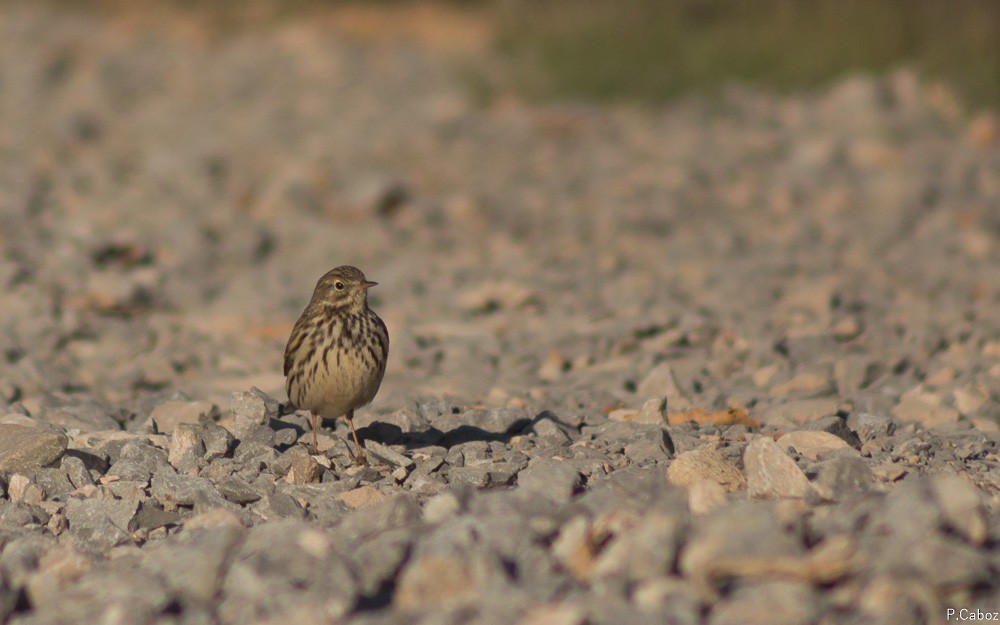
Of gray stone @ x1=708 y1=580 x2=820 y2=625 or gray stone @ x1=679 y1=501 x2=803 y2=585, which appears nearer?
gray stone @ x1=708 y1=580 x2=820 y2=625

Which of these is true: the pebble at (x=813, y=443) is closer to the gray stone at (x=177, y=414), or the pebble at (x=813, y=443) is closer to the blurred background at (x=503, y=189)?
the blurred background at (x=503, y=189)

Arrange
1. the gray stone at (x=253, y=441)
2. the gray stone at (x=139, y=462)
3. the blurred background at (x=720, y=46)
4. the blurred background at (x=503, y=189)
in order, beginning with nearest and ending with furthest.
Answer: the gray stone at (x=139, y=462) → the gray stone at (x=253, y=441) → the blurred background at (x=503, y=189) → the blurred background at (x=720, y=46)

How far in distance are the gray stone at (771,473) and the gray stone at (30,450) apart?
2478 mm

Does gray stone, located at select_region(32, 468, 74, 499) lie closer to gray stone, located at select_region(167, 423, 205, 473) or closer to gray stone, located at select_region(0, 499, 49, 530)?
gray stone, located at select_region(0, 499, 49, 530)

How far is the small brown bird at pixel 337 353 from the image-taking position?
5.42 m

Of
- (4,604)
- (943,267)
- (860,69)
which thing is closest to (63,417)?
(4,604)

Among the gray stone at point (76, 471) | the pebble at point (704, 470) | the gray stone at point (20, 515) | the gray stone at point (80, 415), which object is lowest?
the gray stone at point (80, 415)

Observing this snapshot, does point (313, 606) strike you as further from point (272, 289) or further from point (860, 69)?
point (860, 69)

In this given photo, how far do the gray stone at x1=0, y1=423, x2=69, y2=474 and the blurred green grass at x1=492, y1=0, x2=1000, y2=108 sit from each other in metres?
8.82

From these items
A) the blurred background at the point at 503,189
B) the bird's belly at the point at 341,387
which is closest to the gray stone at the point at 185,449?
the bird's belly at the point at 341,387

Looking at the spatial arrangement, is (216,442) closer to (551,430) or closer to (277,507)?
(277,507)

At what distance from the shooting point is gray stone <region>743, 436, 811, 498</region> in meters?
4.44

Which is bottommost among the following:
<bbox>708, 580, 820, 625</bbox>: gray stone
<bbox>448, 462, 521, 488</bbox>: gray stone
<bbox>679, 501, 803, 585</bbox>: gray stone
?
<bbox>448, 462, 521, 488</bbox>: gray stone

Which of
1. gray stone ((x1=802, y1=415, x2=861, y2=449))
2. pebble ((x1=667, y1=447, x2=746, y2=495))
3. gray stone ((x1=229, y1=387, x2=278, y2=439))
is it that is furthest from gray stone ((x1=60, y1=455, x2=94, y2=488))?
gray stone ((x1=802, y1=415, x2=861, y2=449))
